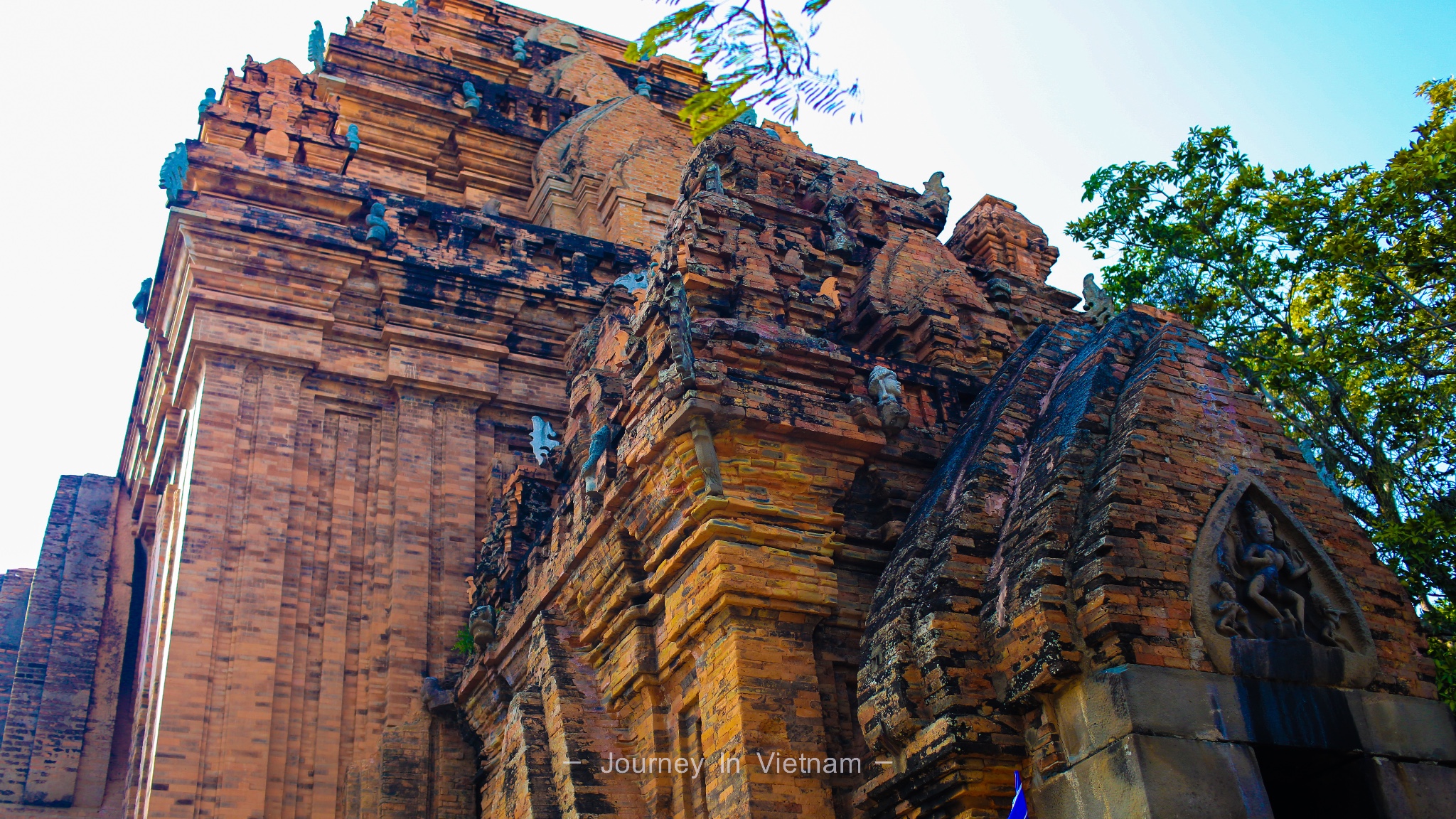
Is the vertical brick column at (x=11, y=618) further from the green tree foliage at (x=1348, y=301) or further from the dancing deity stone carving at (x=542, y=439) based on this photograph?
the green tree foliage at (x=1348, y=301)

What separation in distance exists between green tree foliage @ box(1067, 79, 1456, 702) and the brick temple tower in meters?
1.71

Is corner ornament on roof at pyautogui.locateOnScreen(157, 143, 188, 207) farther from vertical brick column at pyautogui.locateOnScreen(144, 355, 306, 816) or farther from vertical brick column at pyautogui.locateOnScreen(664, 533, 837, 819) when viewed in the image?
vertical brick column at pyautogui.locateOnScreen(664, 533, 837, 819)

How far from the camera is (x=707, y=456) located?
9.79 m

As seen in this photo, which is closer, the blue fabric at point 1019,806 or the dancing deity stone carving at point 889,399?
the blue fabric at point 1019,806

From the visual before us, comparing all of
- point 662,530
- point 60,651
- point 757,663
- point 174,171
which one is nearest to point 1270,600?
point 757,663

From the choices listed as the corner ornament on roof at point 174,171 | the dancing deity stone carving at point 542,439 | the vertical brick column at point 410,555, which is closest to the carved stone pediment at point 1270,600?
the dancing deity stone carving at point 542,439

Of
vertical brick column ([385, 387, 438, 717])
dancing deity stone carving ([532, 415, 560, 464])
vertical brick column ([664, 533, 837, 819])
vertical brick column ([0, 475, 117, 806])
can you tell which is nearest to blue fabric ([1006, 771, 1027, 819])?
vertical brick column ([664, 533, 837, 819])

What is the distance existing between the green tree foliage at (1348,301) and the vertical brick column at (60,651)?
55.2 ft

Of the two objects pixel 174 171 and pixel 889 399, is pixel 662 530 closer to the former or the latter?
pixel 889 399

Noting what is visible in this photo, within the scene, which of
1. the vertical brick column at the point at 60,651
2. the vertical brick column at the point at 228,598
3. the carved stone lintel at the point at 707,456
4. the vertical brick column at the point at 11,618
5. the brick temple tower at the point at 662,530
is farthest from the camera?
the vertical brick column at the point at 11,618

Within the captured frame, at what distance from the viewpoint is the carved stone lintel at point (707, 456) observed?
9719mm

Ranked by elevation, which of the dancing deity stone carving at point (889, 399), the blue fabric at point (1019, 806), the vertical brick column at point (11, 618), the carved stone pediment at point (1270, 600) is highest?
the vertical brick column at point (11, 618)

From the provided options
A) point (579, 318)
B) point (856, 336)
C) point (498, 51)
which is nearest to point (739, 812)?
point (856, 336)

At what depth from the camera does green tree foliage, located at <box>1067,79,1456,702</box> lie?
12.2 m
